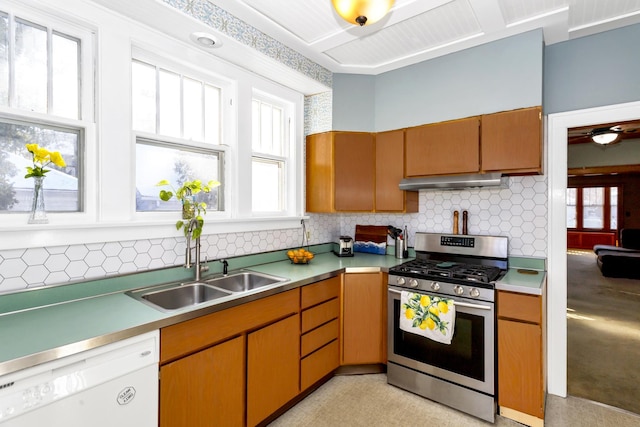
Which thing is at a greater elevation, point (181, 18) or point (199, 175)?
point (181, 18)

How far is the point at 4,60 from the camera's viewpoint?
1576 mm

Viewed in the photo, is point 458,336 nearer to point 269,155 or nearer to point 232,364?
point 232,364

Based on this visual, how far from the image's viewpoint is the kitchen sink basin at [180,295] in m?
1.89

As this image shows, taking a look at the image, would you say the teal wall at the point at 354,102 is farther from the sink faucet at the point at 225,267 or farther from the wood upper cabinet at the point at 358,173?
the sink faucet at the point at 225,267

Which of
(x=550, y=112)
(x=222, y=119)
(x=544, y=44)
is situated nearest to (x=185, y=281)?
(x=222, y=119)

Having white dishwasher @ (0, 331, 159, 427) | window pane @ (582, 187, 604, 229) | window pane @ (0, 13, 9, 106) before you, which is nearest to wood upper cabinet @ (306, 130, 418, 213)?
white dishwasher @ (0, 331, 159, 427)

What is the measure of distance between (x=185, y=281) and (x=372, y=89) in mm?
2380

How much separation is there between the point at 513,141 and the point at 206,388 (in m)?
2.54

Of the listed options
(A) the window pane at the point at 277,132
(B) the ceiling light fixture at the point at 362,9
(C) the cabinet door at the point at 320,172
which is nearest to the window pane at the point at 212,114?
(A) the window pane at the point at 277,132

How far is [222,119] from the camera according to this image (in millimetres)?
2523

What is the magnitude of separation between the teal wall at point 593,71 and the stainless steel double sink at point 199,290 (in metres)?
2.52

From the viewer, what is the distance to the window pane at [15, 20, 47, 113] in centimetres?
162

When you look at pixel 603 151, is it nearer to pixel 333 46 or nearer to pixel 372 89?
pixel 372 89

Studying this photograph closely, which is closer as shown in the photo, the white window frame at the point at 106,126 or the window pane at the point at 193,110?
the white window frame at the point at 106,126
